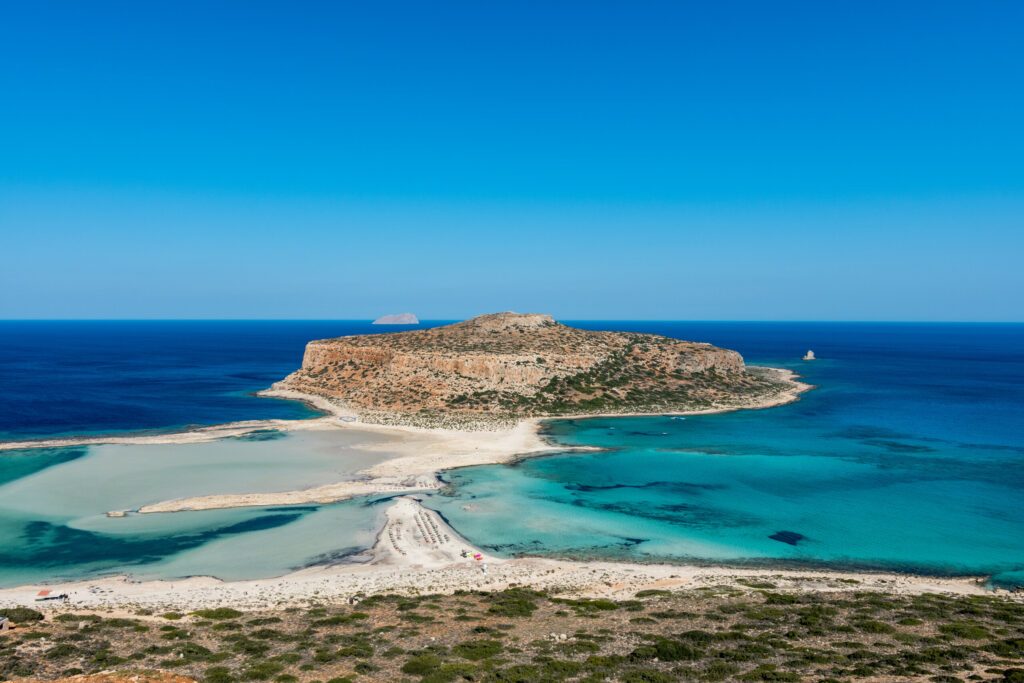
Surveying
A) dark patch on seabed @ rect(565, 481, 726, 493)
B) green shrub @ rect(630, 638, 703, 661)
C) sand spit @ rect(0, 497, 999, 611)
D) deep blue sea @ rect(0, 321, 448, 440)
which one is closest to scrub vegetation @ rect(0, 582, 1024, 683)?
green shrub @ rect(630, 638, 703, 661)

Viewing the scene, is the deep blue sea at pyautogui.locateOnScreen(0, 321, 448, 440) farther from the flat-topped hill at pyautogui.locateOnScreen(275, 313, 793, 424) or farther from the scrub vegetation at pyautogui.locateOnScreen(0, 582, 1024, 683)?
the scrub vegetation at pyautogui.locateOnScreen(0, 582, 1024, 683)

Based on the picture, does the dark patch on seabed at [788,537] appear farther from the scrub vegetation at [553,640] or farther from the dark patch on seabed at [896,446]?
the dark patch on seabed at [896,446]

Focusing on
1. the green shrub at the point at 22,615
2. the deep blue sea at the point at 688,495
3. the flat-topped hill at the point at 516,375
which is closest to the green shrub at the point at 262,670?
the green shrub at the point at 22,615

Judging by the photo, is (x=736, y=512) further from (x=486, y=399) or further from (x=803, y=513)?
(x=486, y=399)

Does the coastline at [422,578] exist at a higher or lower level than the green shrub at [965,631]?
lower

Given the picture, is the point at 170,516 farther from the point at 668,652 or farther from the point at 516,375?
the point at 516,375

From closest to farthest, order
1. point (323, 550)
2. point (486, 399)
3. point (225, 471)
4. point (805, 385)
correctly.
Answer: point (323, 550), point (225, 471), point (486, 399), point (805, 385)

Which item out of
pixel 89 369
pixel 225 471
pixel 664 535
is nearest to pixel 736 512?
pixel 664 535
